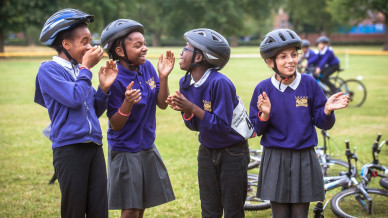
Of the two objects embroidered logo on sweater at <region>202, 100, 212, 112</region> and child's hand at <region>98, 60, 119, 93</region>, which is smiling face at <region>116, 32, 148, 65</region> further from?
embroidered logo on sweater at <region>202, 100, 212, 112</region>

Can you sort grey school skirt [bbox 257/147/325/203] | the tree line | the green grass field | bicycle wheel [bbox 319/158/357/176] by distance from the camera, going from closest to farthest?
1. grey school skirt [bbox 257/147/325/203]
2. the green grass field
3. bicycle wheel [bbox 319/158/357/176]
4. the tree line

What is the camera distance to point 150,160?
404 cm

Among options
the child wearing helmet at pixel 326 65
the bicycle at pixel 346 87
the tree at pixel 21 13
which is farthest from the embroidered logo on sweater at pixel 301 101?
the tree at pixel 21 13

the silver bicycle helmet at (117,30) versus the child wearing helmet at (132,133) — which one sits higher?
the silver bicycle helmet at (117,30)

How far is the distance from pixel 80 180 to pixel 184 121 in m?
0.97

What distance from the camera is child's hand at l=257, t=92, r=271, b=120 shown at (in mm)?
3941

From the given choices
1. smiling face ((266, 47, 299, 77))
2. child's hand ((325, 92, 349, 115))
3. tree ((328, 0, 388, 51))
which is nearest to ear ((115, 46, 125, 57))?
smiling face ((266, 47, 299, 77))

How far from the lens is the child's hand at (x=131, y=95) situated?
3.64 metres

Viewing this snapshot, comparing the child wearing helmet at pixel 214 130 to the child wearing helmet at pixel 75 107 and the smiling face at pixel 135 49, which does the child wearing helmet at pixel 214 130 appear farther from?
the child wearing helmet at pixel 75 107

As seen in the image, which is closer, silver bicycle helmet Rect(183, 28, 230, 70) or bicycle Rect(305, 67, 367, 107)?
silver bicycle helmet Rect(183, 28, 230, 70)

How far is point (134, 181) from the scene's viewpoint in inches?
155

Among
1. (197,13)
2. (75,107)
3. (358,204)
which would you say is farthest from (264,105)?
(197,13)

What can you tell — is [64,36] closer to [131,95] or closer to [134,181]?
[131,95]

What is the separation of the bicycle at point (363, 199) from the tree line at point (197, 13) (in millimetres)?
41713
